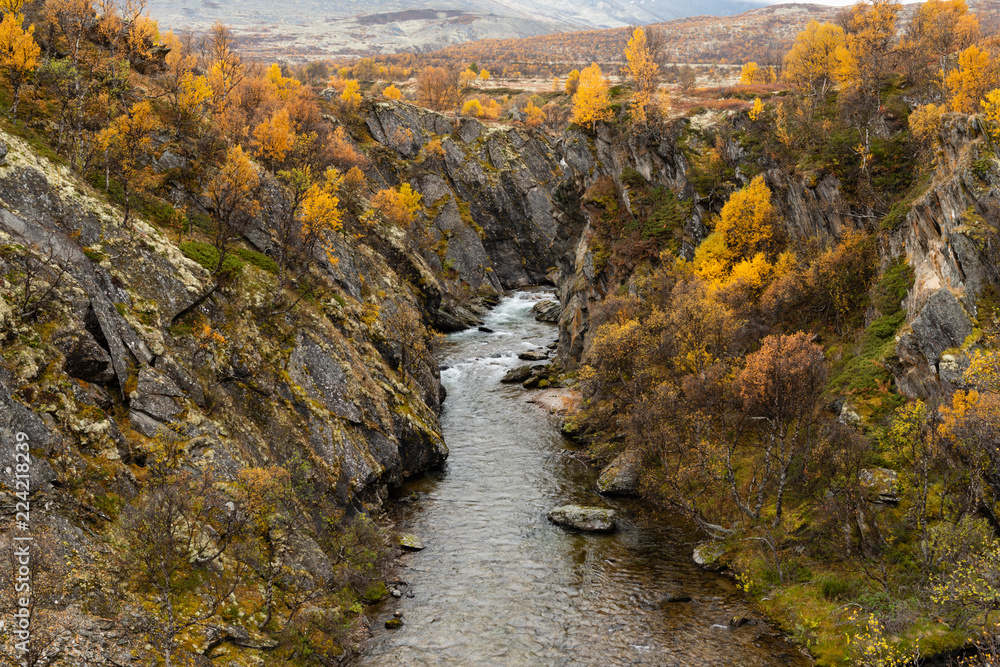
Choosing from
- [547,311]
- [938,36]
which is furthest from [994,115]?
[547,311]

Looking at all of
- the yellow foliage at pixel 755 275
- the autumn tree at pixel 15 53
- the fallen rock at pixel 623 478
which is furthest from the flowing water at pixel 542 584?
the autumn tree at pixel 15 53

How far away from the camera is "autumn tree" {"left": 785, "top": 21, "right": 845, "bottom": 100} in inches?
2458

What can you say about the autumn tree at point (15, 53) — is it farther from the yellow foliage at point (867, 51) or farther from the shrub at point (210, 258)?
the yellow foliage at point (867, 51)

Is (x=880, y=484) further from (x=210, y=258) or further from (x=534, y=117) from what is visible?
(x=534, y=117)

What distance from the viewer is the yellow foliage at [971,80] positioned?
42.3 metres

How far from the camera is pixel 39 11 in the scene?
4256 centimetres

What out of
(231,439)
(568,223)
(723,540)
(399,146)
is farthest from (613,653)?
(399,146)

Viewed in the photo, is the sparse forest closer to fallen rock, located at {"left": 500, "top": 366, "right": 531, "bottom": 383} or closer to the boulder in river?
the boulder in river

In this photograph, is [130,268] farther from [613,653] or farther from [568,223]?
[568,223]

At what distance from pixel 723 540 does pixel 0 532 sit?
32.5 m

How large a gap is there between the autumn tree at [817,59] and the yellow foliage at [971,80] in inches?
626

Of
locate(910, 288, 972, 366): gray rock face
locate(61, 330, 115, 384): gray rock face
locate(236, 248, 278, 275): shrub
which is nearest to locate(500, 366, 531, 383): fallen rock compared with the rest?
locate(236, 248, 278, 275): shrub

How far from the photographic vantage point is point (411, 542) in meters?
32.9

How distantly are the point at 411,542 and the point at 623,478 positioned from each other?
53.0ft
